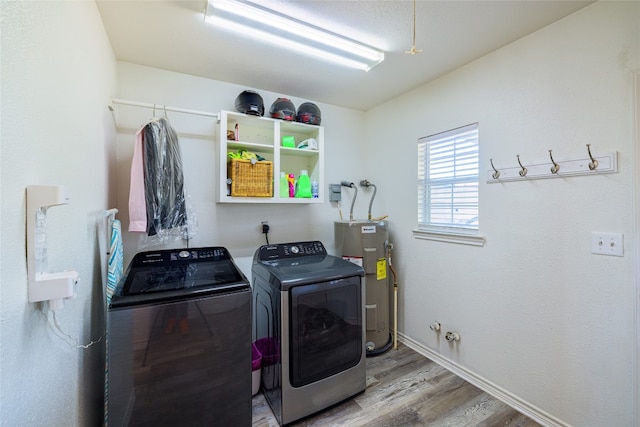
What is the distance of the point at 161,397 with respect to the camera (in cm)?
122

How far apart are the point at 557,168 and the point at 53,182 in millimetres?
2418

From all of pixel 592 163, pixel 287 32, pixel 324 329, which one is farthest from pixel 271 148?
pixel 592 163

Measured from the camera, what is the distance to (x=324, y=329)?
1736 millimetres

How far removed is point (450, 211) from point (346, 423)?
5.66ft

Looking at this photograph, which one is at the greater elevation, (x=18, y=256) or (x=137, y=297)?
(x=18, y=256)

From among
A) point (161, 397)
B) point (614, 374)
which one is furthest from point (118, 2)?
point (614, 374)

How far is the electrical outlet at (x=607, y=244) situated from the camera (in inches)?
52.8

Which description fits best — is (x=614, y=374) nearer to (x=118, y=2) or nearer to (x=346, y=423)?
(x=346, y=423)

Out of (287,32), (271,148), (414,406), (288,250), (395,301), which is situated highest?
(287,32)

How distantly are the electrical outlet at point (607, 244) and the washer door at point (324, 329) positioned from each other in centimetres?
133

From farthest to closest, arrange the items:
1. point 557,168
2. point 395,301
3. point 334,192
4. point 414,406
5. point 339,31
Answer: point 334,192 < point 395,301 < point 414,406 < point 339,31 < point 557,168

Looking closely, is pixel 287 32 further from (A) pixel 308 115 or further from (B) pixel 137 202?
(B) pixel 137 202

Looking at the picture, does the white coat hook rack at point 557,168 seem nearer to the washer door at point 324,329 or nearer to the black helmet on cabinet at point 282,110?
the washer door at point 324,329

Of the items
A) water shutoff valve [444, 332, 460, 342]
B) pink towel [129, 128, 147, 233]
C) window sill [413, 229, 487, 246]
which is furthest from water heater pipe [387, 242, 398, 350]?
pink towel [129, 128, 147, 233]
